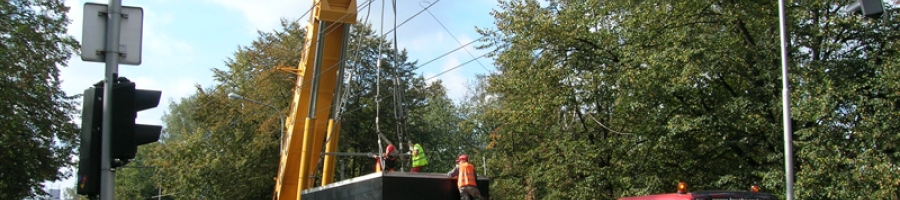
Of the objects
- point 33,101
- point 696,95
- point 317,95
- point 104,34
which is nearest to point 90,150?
point 104,34

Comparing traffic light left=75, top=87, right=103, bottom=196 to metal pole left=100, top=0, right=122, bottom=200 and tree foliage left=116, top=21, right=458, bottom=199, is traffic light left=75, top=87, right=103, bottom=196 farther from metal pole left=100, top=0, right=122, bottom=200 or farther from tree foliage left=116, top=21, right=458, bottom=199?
tree foliage left=116, top=21, right=458, bottom=199

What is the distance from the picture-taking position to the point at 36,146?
78.4ft

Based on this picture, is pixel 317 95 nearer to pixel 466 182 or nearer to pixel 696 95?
pixel 466 182

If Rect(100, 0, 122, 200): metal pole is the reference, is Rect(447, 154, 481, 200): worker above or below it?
below

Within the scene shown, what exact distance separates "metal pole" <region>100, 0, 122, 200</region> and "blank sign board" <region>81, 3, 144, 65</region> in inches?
2.8

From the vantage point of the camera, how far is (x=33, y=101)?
23.8 m

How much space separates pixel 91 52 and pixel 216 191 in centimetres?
2838

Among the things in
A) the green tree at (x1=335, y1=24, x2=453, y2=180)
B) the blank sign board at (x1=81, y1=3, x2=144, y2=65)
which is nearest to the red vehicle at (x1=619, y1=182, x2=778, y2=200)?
the blank sign board at (x1=81, y1=3, x2=144, y2=65)

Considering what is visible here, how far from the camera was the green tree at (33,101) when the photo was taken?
74.5 ft

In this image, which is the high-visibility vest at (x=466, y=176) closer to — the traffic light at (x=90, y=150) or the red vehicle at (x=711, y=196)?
the red vehicle at (x=711, y=196)

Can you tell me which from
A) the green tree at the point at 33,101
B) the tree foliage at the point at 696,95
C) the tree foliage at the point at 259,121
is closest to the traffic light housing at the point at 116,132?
the tree foliage at the point at 696,95

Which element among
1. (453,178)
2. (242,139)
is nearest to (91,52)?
(453,178)

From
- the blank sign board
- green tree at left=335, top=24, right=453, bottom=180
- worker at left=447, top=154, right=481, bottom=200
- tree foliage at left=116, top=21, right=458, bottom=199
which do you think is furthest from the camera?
green tree at left=335, top=24, right=453, bottom=180

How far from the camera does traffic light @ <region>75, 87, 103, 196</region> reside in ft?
23.6
